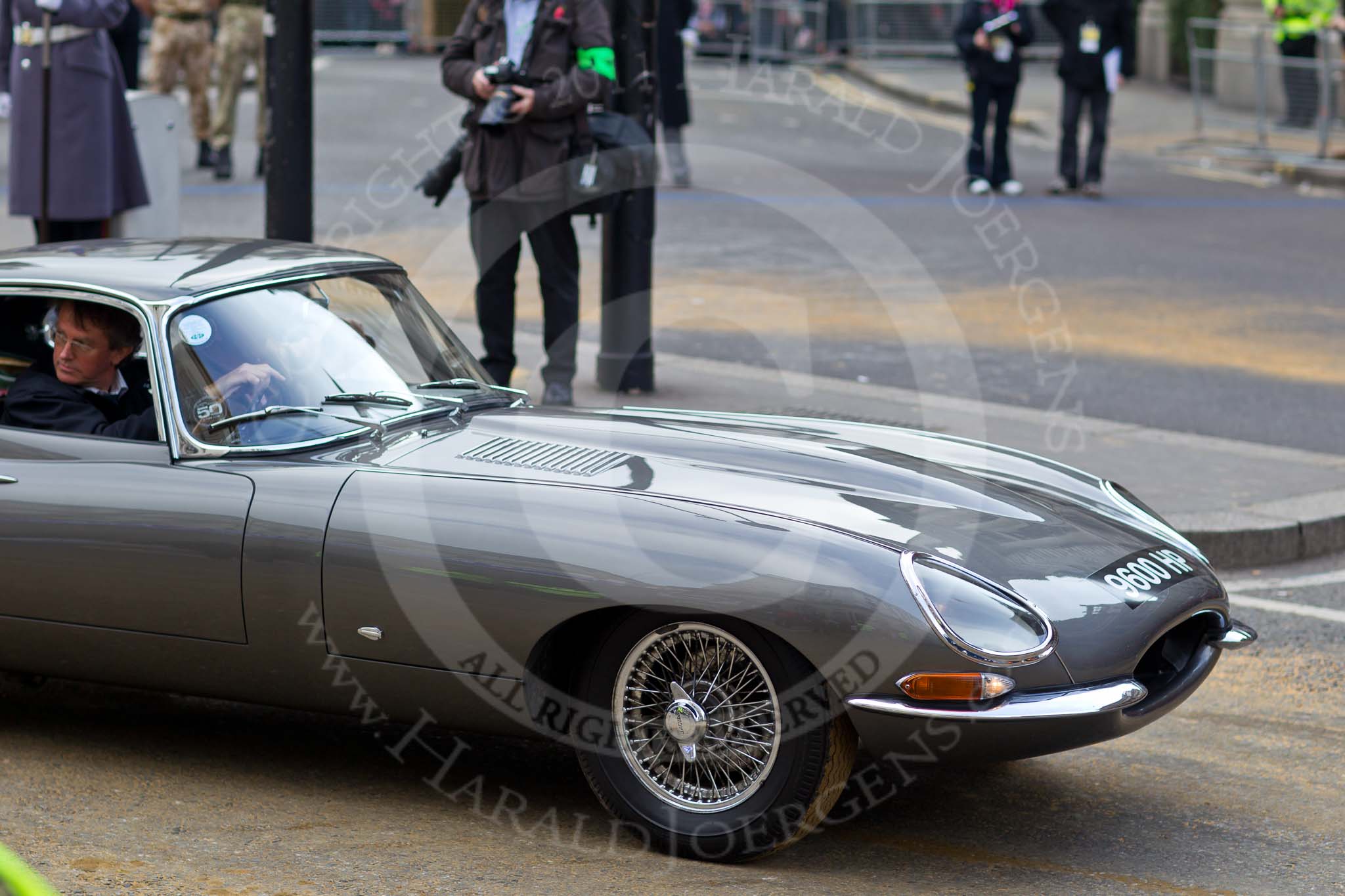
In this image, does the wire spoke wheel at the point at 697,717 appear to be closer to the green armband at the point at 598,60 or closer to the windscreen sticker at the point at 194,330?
the windscreen sticker at the point at 194,330

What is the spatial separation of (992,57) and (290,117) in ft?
30.2

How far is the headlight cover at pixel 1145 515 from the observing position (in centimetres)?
436

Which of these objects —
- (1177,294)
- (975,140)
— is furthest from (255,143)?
(1177,294)

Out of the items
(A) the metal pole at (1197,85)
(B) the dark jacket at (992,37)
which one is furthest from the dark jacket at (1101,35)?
(A) the metal pole at (1197,85)

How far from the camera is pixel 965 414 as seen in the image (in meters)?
8.23

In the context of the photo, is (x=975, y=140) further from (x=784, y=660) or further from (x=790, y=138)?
(x=784, y=660)

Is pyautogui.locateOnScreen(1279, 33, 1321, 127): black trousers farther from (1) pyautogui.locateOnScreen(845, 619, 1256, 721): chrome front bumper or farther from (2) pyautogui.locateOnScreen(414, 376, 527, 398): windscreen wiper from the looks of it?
(1) pyautogui.locateOnScreen(845, 619, 1256, 721): chrome front bumper

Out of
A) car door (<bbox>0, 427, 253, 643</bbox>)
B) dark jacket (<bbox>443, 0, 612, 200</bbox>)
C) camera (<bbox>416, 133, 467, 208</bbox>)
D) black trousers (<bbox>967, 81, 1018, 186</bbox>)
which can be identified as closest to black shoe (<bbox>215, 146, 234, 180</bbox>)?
black trousers (<bbox>967, 81, 1018, 186</bbox>)

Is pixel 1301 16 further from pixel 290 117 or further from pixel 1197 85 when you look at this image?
pixel 290 117

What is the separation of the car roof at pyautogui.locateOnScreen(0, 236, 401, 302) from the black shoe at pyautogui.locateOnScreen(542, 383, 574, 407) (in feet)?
9.16

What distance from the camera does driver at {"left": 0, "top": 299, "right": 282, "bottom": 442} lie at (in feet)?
14.9

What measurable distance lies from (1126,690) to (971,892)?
0.54 m

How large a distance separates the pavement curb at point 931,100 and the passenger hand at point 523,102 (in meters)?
14.3

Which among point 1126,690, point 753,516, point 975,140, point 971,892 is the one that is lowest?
point 971,892
